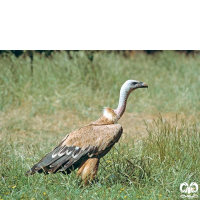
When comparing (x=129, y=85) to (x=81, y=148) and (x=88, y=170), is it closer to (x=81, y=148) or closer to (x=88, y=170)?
(x=81, y=148)

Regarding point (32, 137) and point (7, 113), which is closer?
point (32, 137)

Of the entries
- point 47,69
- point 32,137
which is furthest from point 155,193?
point 47,69

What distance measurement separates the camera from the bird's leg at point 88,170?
4.65 meters

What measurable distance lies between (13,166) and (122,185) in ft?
4.91

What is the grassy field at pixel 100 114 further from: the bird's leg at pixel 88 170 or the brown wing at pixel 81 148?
A: the brown wing at pixel 81 148

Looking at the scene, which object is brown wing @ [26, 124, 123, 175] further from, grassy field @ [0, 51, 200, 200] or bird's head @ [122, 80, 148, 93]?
bird's head @ [122, 80, 148, 93]

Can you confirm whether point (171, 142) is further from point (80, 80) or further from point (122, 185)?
point (80, 80)

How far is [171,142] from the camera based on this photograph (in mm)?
5414

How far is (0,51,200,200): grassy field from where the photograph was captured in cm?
481

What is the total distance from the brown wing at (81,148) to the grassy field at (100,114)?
235mm

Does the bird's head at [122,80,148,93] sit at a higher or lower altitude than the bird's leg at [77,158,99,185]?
higher

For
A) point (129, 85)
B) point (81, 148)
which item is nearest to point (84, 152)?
point (81, 148)

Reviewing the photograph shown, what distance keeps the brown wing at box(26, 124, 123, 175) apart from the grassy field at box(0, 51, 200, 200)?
0.23 meters

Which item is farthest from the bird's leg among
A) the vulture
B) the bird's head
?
the bird's head
